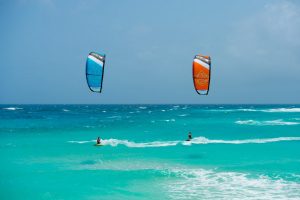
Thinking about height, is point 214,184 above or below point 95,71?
below

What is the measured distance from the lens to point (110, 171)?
15.2 metres

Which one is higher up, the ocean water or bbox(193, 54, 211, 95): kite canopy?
bbox(193, 54, 211, 95): kite canopy

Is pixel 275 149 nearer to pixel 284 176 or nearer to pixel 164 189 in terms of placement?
pixel 284 176

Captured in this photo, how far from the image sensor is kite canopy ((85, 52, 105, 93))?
1224 cm

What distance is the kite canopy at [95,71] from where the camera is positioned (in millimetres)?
12242

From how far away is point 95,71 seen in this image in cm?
1245

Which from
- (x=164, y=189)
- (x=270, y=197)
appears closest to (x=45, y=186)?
(x=164, y=189)

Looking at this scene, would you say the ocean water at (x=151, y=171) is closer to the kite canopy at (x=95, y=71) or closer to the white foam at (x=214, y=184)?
the white foam at (x=214, y=184)

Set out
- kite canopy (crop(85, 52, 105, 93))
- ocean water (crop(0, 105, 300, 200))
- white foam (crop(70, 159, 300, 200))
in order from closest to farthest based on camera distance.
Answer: white foam (crop(70, 159, 300, 200)) < ocean water (crop(0, 105, 300, 200)) < kite canopy (crop(85, 52, 105, 93))

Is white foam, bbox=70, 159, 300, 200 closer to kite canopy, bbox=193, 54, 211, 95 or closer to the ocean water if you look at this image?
the ocean water

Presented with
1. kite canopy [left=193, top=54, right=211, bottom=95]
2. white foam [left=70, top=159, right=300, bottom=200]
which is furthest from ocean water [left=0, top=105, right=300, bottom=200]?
kite canopy [left=193, top=54, right=211, bottom=95]

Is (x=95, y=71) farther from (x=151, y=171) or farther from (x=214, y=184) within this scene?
(x=214, y=184)

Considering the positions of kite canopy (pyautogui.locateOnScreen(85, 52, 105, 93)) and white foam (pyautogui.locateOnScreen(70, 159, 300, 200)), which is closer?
white foam (pyautogui.locateOnScreen(70, 159, 300, 200))

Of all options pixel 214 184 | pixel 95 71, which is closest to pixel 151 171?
pixel 214 184
